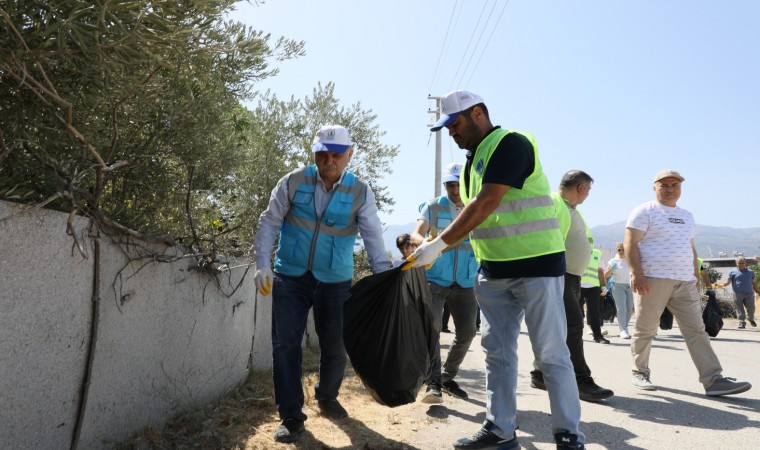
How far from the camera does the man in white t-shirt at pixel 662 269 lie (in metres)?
6.01

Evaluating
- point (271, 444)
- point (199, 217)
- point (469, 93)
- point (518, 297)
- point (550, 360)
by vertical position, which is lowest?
point (271, 444)

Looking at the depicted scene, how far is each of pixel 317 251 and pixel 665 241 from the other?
3.41 meters

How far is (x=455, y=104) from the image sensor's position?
400 centimetres

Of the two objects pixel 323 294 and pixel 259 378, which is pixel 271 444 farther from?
pixel 259 378

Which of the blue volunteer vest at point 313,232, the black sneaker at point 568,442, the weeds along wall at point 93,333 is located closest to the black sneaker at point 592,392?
the black sneaker at point 568,442

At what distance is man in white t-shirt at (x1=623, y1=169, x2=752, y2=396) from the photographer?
237 inches

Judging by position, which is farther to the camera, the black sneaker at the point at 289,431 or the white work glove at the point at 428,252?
the black sneaker at the point at 289,431

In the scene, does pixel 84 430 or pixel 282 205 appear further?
pixel 282 205

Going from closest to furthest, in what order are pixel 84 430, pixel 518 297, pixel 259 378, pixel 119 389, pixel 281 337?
1. pixel 84 430
2. pixel 119 389
3. pixel 518 297
4. pixel 281 337
5. pixel 259 378

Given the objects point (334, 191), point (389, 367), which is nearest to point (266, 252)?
point (334, 191)

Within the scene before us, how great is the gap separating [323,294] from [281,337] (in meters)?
0.42

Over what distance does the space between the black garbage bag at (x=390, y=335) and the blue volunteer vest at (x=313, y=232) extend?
0.38m

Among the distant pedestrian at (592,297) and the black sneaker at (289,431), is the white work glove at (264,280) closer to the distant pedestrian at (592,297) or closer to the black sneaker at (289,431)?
the black sneaker at (289,431)

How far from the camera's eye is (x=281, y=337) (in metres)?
4.52
